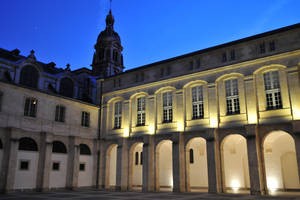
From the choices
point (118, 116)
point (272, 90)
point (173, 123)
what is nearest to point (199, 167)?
point (173, 123)

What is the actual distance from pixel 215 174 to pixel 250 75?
9669 mm

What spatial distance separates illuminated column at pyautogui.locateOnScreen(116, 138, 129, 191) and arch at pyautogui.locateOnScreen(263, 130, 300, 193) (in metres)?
14.9

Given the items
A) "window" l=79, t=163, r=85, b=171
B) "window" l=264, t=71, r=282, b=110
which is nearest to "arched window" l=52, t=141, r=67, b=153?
"window" l=79, t=163, r=85, b=171

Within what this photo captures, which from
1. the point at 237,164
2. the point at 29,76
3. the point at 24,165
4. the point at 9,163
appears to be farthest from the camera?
the point at 29,76

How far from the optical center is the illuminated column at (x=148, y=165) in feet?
99.7

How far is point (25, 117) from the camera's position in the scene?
29.8m

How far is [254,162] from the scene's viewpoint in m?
25.0

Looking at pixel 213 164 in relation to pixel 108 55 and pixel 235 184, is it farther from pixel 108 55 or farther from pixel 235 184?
pixel 108 55

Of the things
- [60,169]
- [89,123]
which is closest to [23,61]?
[89,123]

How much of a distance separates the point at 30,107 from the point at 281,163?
2655cm

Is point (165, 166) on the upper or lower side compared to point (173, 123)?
lower

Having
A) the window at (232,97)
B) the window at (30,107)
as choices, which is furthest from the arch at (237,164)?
the window at (30,107)

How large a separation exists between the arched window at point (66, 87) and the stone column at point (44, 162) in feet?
37.6

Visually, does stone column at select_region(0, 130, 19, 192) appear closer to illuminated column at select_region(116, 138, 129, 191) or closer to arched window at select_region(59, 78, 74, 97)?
illuminated column at select_region(116, 138, 129, 191)
